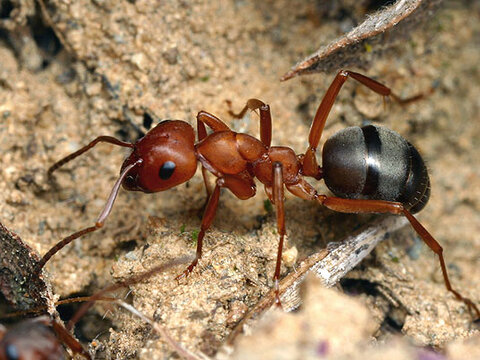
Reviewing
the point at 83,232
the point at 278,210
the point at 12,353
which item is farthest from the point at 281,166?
the point at 12,353

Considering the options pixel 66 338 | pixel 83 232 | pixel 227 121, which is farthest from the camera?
pixel 227 121

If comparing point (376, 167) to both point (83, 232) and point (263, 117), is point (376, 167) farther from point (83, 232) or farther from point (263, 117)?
point (83, 232)

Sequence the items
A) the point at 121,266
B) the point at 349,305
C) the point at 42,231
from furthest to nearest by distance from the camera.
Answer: the point at 42,231 < the point at 121,266 < the point at 349,305

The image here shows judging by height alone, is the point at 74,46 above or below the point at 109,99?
above

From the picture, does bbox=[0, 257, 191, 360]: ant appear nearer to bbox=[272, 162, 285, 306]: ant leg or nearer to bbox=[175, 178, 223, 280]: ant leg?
bbox=[175, 178, 223, 280]: ant leg

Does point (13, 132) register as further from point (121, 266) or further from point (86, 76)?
point (121, 266)

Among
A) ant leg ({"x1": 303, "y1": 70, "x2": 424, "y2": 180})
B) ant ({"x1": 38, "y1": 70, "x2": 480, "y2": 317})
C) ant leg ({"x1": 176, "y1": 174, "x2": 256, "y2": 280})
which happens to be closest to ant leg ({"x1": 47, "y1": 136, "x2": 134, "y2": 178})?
ant ({"x1": 38, "y1": 70, "x2": 480, "y2": 317})

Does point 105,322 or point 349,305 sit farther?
point 105,322

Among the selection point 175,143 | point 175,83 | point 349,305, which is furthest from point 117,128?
point 349,305
